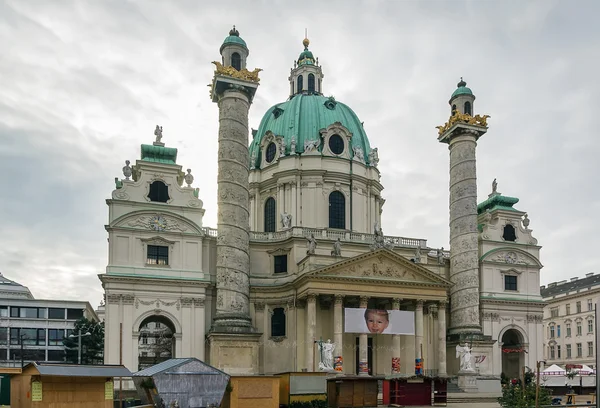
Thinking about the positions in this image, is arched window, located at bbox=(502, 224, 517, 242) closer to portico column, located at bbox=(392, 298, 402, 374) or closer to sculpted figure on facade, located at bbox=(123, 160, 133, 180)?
portico column, located at bbox=(392, 298, 402, 374)

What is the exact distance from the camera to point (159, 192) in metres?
52.6

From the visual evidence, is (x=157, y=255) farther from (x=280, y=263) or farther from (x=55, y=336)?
(x=55, y=336)

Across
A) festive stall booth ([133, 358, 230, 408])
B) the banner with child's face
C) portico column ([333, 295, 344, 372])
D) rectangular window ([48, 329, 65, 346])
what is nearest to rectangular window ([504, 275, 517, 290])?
the banner with child's face

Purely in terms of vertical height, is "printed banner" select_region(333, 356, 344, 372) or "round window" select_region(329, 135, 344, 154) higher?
"round window" select_region(329, 135, 344, 154)

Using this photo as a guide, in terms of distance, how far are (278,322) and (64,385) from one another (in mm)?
33089

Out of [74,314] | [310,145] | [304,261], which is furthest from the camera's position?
[74,314]

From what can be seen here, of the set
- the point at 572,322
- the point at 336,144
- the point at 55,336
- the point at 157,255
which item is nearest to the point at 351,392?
the point at 157,255

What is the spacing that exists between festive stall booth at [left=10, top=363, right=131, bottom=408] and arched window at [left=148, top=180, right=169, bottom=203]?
94.5ft

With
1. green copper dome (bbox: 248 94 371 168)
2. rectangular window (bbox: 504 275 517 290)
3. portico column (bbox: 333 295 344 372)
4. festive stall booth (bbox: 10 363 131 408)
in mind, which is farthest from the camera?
green copper dome (bbox: 248 94 371 168)

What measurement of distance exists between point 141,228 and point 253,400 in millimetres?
25810

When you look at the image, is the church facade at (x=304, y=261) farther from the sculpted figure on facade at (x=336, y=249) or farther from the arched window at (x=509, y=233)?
the sculpted figure on facade at (x=336, y=249)

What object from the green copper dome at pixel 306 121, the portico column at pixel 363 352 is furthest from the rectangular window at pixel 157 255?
the green copper dome at pixel 306 121

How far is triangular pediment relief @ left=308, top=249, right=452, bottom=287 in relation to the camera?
5184cm

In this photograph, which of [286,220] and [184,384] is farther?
[286,220]
